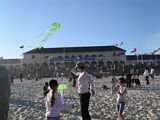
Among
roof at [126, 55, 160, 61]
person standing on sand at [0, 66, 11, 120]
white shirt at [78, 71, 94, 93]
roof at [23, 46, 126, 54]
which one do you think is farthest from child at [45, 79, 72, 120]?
roof at [23, 46, 126, 54]

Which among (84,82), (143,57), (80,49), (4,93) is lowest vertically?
(84,82)

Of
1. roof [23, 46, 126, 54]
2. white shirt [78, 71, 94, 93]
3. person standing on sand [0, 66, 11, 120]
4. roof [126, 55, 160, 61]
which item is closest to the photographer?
person standing on sand [0, 66, 11, 120]

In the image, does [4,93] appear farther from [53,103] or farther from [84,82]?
[84,82]

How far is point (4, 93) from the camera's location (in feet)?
6.90

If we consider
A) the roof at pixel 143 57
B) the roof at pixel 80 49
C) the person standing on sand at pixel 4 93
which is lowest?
the person standing on sand at pixel 4 93

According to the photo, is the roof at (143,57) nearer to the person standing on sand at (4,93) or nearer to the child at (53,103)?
the child at (53,103)

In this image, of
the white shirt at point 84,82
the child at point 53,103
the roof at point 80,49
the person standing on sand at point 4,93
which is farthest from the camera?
the roof at point 80,49

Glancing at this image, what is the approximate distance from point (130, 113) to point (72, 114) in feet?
5.74

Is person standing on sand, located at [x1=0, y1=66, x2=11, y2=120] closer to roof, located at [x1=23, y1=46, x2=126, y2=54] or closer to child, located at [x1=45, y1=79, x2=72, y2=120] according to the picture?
child, located at [x1=45, y1=79, x2=72, y2=120]

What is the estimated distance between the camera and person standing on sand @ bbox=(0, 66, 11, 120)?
2.07 m

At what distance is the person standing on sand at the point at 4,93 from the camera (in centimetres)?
207

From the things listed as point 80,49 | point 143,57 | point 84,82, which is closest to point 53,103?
point 84,82

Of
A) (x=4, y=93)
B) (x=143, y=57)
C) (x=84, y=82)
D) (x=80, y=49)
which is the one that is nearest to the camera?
(x=4, y=93)

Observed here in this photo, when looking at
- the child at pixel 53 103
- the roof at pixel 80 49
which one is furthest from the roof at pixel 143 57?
the child at pixel 53 103
